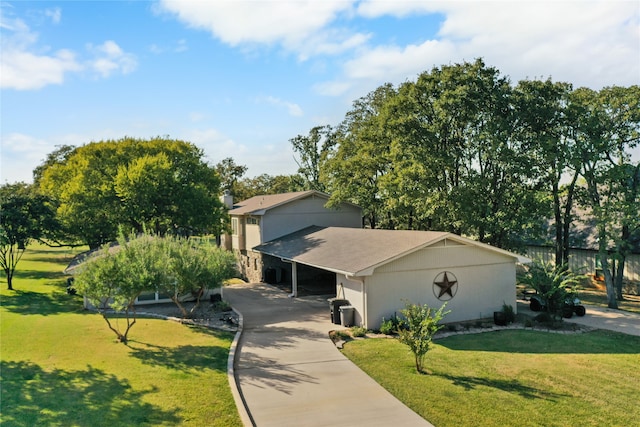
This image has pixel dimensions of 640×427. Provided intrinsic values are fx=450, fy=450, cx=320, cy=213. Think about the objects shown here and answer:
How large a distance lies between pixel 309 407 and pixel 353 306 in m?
8.88

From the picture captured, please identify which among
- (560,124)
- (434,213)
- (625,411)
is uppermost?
(560,124)

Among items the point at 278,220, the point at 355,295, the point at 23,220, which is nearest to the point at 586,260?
the point at 355,295

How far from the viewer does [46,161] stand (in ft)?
235

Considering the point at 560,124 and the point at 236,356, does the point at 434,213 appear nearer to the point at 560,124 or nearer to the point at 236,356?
→ the point at 560,124

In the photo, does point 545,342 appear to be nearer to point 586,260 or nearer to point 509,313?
point 509,313

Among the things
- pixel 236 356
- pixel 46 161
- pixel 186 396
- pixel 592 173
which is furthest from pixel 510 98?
pixel 46 161

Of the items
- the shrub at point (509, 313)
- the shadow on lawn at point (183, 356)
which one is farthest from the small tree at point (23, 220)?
the shrub at point (509, 313)

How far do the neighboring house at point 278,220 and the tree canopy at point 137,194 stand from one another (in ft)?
9.68

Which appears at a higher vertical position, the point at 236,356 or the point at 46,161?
the point at 46,161

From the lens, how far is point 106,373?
13.2 meters

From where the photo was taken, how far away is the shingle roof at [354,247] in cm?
1862

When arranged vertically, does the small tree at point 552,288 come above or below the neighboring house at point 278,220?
below

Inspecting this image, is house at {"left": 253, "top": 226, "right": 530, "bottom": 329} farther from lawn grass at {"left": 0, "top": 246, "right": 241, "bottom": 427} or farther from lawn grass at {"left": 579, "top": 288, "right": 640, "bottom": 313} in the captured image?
lawn grass at {"left": 579, "top": 288, "right": 640, "bottom": 313}

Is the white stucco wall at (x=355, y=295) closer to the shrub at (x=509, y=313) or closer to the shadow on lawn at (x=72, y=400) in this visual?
the shrub at (x=509, y=313)
